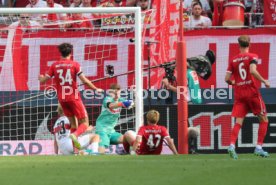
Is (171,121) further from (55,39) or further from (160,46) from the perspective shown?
(55,39)

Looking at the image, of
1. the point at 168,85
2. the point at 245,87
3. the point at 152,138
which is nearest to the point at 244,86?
the point at 245,87

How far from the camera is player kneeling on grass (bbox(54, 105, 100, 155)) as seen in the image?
743 inches

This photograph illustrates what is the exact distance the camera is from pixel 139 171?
42.2 ft

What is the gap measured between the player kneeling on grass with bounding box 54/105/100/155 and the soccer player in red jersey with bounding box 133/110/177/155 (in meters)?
1.27

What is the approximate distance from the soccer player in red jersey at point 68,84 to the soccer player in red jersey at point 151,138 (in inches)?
36.4

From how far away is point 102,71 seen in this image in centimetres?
2138

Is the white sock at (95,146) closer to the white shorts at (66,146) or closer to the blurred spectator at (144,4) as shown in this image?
the white shorts at (66,146)

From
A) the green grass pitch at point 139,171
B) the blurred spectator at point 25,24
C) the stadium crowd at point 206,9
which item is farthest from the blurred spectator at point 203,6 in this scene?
the green grass pitch at point 139,171

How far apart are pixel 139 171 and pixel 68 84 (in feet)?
15.9

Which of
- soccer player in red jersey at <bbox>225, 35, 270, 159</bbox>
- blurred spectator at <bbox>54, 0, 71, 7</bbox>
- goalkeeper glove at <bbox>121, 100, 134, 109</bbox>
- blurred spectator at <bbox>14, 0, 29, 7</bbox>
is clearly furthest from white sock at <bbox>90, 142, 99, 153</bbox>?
blurred spectator at <bbox>14, 0, 29, 7</bbox>

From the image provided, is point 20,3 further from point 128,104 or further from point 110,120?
point 128,104

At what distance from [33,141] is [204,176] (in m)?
8.11

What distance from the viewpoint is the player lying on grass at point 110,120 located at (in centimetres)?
1917

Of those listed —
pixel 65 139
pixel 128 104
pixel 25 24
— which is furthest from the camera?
pixel 25 24
